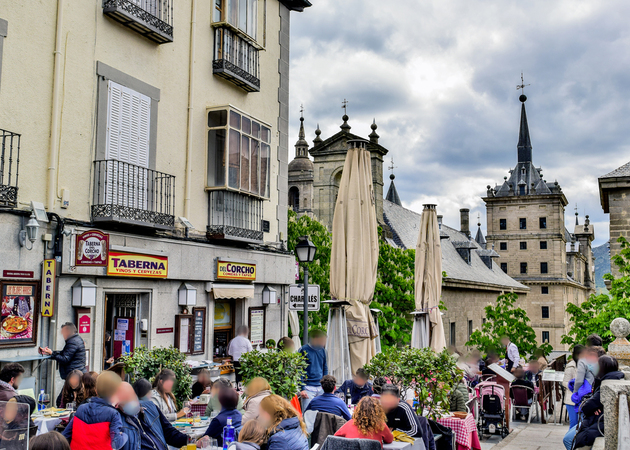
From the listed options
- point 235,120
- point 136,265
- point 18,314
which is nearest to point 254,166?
point 235,120

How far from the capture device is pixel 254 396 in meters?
6.83

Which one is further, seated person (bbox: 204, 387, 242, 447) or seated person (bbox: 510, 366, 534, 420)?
seated person (bbox: 510, 366, 534, 420)

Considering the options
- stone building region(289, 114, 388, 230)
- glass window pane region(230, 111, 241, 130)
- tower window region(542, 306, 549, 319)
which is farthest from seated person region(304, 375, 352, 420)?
tower window region(542, 306, 549, 319)

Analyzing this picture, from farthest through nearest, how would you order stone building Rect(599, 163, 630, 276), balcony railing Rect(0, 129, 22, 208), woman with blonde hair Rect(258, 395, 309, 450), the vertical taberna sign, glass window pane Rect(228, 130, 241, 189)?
stone building Rect(599, 163, 630, 276) < glass window pane Rect(228, 130, 241, 189) < the vertical taberna sign < balcony railing Rect(0, 129, 22, 208) < woman with blonde hair Rect(258, 395, 309, 450)

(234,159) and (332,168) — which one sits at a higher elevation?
(332,168)

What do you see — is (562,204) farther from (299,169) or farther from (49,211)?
(49,211)

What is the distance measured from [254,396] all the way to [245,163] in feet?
27.4

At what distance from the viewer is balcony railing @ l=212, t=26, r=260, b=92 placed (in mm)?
14219

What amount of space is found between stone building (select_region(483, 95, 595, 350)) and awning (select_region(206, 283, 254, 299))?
58.9m

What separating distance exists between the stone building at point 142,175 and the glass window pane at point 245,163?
0.12 feet

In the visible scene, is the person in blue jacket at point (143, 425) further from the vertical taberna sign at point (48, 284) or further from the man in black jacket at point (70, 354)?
the vertical taberna sign at point (48, 284)

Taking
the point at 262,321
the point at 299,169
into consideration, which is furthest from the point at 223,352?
the point at 299,169

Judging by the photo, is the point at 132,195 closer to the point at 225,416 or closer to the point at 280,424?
the point at 225,416

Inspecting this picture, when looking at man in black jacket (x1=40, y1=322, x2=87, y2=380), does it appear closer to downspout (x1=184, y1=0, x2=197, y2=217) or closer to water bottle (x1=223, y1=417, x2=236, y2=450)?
water bottle (x1=223, y1=417, x2=236, y2=450)
